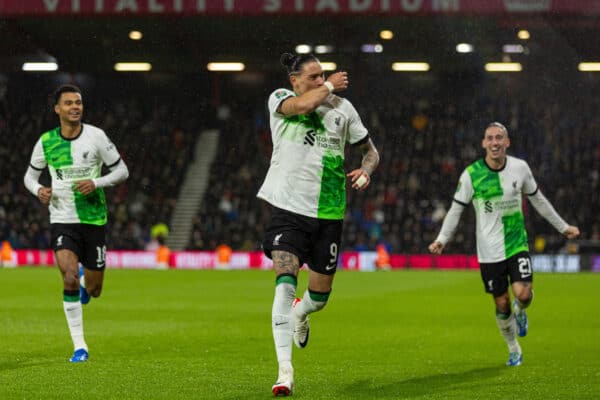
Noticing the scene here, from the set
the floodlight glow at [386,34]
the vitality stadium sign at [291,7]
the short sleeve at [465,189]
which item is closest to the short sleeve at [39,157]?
the short sleeve at [465,189]

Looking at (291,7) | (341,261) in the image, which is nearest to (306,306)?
(291,7)

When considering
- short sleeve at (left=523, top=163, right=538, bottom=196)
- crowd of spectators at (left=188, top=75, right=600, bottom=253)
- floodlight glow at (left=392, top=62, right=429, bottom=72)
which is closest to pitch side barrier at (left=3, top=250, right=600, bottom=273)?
crowd of spectators at (left=188, top=75, right=600, bottom=253)

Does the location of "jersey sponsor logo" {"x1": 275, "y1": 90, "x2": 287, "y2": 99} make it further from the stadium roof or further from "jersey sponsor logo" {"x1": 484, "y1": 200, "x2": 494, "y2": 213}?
the stadium roof

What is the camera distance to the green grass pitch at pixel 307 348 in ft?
29.8

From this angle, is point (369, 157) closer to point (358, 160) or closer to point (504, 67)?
A: point (358, 160)

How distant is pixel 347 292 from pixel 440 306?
14.3 ft

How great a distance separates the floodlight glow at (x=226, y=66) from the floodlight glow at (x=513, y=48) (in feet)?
33.8

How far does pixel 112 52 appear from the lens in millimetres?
44125

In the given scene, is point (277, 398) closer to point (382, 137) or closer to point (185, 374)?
point (185, 374)

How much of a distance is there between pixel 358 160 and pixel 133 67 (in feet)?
34.6

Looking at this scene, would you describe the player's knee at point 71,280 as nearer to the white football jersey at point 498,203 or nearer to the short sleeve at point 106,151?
the short sleeve at point 106,151

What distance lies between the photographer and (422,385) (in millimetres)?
9375

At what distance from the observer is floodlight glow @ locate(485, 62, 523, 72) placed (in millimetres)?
42938

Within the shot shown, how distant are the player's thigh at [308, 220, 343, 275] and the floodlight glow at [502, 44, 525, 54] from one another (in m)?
32.8
